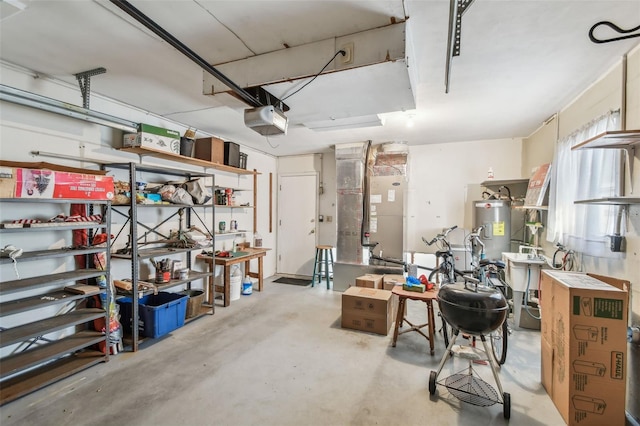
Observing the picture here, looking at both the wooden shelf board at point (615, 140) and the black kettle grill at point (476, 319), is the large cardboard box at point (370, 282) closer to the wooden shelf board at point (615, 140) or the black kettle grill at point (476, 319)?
the black kettle grill at point (476, 319)

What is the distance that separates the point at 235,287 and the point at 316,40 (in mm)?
3492

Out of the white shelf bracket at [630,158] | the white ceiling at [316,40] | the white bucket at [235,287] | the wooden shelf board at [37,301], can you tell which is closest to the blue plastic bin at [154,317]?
→ the wooden shelf board at [37,301]

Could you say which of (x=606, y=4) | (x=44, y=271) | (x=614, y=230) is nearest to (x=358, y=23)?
(x=606, y=4)

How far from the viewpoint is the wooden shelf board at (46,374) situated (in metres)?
1.96

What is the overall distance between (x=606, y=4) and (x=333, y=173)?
409cm

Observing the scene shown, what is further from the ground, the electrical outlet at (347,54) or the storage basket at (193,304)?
the electrical outlet at (347,54)

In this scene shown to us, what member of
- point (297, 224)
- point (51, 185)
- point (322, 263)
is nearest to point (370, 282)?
point (322, 263)

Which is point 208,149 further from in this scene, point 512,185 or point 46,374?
point 512,185

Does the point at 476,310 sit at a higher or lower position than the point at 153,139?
lower

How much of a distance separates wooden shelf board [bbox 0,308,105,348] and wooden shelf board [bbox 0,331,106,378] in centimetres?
19

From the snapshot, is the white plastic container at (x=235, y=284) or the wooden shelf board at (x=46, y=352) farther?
the white plastic container at (x=235, y=284)

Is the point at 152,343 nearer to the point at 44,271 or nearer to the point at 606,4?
the point at 44,271

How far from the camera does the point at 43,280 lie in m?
2.15

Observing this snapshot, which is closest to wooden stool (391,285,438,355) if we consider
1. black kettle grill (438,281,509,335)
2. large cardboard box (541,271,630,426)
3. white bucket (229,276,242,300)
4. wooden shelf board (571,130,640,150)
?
black kettle grill (438,281,509,335)
